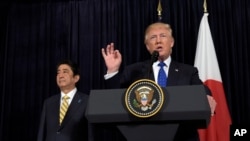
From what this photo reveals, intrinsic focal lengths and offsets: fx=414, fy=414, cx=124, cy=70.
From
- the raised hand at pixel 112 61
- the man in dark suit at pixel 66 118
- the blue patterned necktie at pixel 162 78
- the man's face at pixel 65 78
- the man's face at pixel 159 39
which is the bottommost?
the man in dark suit at pixel 66 118

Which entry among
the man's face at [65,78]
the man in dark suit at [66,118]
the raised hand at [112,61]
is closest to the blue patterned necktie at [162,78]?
the raised hand at [112,61]

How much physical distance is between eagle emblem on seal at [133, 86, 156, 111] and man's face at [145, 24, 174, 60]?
25.4 inches

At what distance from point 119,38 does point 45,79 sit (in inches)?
36.4

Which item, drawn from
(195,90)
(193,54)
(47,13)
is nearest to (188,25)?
(193,54)

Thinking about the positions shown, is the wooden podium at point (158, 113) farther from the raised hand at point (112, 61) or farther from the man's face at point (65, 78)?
the man's face at point (65, 78)

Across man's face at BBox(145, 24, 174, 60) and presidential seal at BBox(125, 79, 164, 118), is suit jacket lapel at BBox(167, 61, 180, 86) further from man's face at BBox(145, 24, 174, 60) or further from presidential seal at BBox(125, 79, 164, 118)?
presidential seal at BBox(125, 79, 164, 118)

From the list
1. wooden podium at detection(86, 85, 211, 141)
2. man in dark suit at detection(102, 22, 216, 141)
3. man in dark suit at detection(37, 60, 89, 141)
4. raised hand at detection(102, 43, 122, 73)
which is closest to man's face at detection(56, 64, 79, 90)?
man in dark suit at detection(37, 60, 89, 141)

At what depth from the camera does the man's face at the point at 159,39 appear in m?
2.04

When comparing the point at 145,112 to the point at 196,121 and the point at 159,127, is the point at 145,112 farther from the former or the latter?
the point at 196,121

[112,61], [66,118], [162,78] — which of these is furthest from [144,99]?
[66,118]

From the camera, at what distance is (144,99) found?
4.57 feet

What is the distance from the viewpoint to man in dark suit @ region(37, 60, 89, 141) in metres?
3.05

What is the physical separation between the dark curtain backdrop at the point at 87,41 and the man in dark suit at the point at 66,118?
1.04 m

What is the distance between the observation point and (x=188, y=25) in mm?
4246
